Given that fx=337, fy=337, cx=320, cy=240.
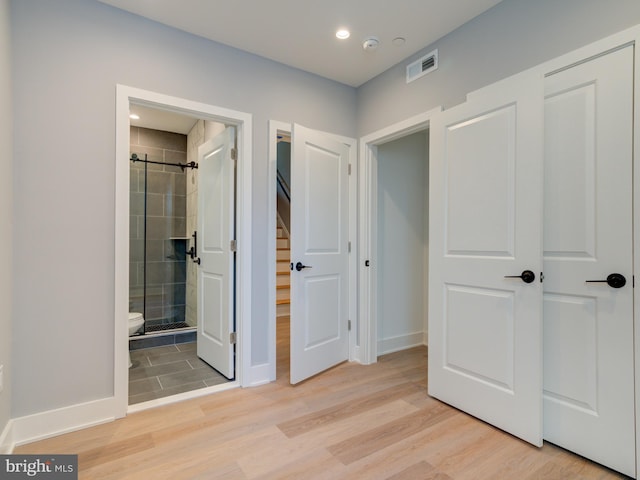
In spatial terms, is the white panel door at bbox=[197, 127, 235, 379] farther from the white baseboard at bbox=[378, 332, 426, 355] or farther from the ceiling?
the white baseboard at bbox=[378, 332, 426, 355]

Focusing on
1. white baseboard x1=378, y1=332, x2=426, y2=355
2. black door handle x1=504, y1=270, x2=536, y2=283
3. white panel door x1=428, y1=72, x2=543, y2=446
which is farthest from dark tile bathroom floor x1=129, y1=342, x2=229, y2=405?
black door handle x1=504, y1=270, x2=536, y2=283

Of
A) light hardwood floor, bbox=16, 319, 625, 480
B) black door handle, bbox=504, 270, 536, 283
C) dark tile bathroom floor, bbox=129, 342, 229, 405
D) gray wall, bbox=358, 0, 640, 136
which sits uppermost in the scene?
gray wall, bbox=358, 0, 640, 136

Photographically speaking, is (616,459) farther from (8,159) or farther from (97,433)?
(8,159)

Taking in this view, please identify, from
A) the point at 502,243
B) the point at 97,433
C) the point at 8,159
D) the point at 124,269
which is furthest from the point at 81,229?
the point at 502,243

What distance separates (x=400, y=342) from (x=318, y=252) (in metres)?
1.48

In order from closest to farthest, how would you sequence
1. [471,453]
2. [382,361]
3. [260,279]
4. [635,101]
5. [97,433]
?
[635,101]
[471,453]
[97,433]
[260,279]
[382,361]

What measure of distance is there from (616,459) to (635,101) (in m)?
1.69

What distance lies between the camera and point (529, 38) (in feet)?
6.43

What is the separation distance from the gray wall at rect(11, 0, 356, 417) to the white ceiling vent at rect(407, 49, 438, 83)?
174cm

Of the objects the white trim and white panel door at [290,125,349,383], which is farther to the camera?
the white trim

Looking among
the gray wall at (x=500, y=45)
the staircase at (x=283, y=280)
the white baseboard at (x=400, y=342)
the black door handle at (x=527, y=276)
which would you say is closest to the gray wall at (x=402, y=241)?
the white baseboard at (x=400, y=342)

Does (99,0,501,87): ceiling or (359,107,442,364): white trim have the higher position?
(99,0,501,87): ceiling

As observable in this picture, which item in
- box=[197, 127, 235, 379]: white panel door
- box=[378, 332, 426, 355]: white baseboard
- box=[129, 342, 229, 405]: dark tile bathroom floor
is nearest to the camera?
box=[129, 342, 229, 405]: dark tile bathroom floor

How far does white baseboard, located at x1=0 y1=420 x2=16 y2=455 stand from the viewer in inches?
65.6
